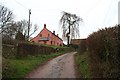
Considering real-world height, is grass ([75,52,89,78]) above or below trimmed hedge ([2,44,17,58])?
below

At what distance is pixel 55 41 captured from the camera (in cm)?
8150

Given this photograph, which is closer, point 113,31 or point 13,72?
point 113,31

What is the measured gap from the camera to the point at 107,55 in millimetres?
12406

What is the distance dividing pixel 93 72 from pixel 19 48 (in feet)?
44.1

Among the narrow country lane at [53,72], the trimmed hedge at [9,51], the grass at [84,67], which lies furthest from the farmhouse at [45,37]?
the grass at [84,67]

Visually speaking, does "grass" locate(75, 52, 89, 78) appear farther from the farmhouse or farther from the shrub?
the farmhouse

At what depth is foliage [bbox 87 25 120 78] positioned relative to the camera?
11.2 metres

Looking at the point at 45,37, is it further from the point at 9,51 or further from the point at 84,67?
the point at 84,67

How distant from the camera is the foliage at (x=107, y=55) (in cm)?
1116

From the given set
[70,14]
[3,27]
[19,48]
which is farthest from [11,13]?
[19,48]

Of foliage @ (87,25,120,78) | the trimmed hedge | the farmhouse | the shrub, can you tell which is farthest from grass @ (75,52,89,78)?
the farmhouse

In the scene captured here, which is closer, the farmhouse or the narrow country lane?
the narrow country lane

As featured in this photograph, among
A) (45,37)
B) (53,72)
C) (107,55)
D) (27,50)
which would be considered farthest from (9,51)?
(45,37)

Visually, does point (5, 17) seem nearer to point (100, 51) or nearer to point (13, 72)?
point (13, 72)
